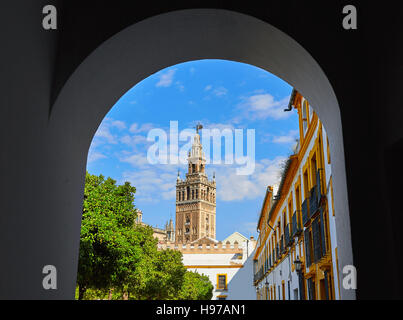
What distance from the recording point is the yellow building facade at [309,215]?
808 cm

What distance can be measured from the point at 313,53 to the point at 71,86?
5.35 ft

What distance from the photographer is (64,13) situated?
2.77m

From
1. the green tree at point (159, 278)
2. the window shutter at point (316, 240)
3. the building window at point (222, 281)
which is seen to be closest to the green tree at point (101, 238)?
the green tree at point (159, 278)

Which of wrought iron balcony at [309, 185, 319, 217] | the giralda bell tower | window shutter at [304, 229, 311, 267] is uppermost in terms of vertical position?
the giralda bell tower

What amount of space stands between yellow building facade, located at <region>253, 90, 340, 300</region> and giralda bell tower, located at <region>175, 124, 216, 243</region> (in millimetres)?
78611

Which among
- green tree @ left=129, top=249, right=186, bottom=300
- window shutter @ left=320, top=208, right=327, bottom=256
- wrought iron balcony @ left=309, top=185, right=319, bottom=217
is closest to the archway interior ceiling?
window shutter @ left=320, top=208, right=327, bottom=256

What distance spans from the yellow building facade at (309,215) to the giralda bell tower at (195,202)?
258 ft

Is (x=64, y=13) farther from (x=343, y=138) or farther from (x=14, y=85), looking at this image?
(x=343, y=138)

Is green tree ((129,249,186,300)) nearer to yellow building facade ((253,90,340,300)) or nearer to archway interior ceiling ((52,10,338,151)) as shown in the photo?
yellow building facade ((253,90,340,300))

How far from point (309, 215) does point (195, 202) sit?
86.7 m

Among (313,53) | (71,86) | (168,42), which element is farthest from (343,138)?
(71,86)

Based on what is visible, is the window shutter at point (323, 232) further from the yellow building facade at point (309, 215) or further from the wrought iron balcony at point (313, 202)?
the wrought iron balcony at point (313, 202)

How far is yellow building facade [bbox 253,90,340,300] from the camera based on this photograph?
8.08 metres

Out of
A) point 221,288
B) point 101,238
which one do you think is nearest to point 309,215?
point 101,238
